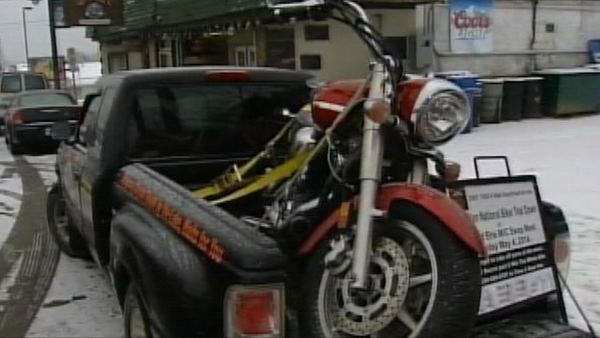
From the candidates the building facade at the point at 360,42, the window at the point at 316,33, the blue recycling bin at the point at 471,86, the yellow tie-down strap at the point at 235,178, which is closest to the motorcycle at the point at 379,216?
the yellow tie-down strap at the point at 235,178

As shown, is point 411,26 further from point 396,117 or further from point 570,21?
point 396,117

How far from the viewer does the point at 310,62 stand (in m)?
18.4

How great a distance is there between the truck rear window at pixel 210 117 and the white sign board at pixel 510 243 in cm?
199

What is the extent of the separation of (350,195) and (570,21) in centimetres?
2014

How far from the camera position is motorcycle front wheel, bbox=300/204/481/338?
102 inches

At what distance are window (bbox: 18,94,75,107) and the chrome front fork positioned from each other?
1463 cm

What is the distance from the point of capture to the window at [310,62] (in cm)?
1836

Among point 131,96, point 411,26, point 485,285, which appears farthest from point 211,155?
point 411,26

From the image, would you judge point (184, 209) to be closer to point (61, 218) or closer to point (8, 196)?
point (61, 218)

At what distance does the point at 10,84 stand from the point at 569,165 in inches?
740

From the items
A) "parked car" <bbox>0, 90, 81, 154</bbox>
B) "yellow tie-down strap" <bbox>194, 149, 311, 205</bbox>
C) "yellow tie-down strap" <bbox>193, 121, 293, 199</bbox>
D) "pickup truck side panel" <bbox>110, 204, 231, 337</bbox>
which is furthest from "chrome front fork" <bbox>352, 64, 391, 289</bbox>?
"parked car" <bbox>0, 90, 81, 154</bbox>

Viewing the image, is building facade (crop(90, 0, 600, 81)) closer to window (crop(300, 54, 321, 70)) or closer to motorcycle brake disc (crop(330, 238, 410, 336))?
window (crop(300, 54, 321, 70))

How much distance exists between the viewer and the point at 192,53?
77.9ft

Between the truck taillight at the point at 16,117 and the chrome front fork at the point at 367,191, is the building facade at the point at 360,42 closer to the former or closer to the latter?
the truck taillight at the point at 16,117
